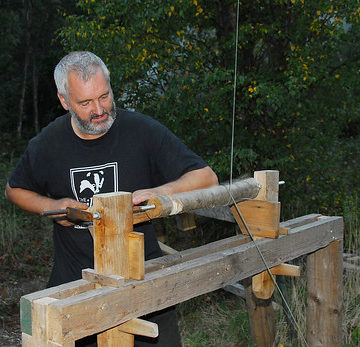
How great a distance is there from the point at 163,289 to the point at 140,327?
0.54ft

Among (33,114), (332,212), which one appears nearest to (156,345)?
(332,212)

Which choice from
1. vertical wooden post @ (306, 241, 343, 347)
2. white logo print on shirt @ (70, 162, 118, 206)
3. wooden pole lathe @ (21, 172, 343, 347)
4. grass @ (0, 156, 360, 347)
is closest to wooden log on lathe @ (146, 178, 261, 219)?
wooden pole lathe @ (21, 172, 343, 347)

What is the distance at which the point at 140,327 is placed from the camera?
1.86 m

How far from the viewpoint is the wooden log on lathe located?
6.33 feet

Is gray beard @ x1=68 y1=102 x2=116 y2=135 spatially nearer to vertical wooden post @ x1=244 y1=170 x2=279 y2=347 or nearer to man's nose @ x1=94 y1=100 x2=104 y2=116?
man's nose @ x1=94 y1=100 x2=104 y2=116

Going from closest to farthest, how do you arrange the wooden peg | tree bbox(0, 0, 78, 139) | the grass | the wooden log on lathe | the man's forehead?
the wooden log on lathe → the man's forehead → the wooden peg → the grass → tree bbox(0, 0, 78, 139)

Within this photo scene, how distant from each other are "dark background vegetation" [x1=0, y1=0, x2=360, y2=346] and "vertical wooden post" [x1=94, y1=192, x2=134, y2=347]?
4.30 m

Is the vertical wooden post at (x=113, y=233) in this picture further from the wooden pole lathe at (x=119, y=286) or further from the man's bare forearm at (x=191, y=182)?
the man's bare forearm at (x=191, y=182)

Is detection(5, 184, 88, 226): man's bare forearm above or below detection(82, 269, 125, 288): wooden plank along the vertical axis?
above

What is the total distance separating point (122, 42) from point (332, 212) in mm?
3591

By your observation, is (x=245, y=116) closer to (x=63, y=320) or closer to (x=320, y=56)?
(x=320, y=56)

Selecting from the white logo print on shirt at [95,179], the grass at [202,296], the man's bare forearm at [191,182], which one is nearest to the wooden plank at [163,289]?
the man's bare forearm at [191,182]

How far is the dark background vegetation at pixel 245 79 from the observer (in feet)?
20.4

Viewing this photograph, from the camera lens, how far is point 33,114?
21656 mm
